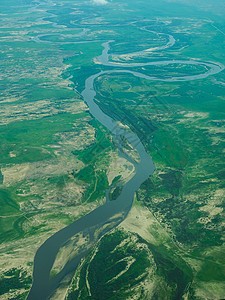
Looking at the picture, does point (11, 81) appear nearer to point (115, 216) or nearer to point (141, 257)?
point (115, 216)

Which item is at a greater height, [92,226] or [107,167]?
[107,167]

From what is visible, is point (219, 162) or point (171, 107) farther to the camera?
point (171, 107)

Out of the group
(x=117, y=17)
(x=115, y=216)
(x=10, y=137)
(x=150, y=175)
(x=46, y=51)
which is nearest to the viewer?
(x=115, y=216)

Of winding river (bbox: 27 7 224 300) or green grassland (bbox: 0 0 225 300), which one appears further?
green grassland (bbox: 0 0 225 300)

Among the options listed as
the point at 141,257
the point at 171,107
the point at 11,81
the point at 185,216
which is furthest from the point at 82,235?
the point at 11,81

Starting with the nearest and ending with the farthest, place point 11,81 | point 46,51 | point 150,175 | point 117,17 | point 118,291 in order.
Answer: point 118,291, point 150,175, point 11,81, point 46,51, point 117,17

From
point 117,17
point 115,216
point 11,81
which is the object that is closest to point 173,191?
point 115,216

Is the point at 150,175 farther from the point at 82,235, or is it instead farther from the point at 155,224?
the point at 82,235

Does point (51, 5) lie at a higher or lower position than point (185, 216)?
higher

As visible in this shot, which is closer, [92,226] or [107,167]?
[92,226]

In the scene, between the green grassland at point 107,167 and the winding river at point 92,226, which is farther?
the green grassland at point 107,167
